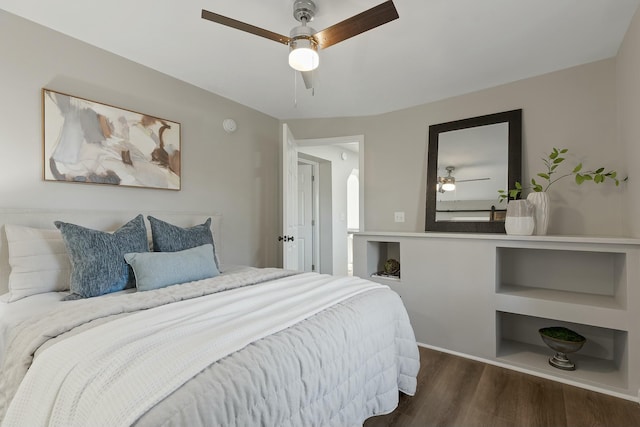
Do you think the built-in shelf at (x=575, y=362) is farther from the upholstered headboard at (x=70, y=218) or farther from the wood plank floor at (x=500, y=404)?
the upholstered headboard at (x=70, y=218)

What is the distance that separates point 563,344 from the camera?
7.25 ft

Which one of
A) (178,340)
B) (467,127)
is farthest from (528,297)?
(178,340)

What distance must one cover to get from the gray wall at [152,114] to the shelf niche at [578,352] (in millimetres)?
2482

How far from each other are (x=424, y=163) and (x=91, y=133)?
2891 mm

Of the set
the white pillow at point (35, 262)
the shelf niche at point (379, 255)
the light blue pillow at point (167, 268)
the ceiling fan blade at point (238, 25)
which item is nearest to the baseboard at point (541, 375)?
the shelf niche at point (379, 255)

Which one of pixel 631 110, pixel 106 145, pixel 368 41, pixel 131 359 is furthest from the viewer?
pixel 106 145

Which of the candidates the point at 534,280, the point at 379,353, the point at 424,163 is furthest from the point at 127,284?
the point at 534,280

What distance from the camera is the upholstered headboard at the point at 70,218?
188cm

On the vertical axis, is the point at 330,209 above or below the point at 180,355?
above

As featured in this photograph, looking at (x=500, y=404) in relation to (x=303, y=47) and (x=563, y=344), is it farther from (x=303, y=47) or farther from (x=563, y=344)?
(x=303, y=47)

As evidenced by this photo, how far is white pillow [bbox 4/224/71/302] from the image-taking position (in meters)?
1.74

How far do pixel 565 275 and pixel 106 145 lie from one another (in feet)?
12.1

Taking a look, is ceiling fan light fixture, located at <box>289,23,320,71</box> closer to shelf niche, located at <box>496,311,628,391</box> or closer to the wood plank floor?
the wood plank floor

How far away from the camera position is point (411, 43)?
217 centimetres
